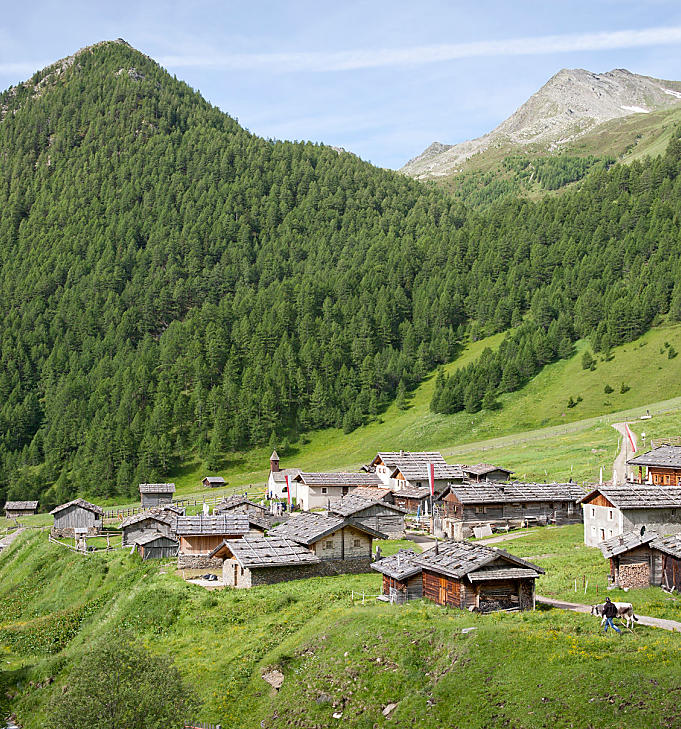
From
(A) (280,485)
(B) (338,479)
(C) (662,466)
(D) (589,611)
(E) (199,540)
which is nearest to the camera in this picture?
Result: (D) (589,611)

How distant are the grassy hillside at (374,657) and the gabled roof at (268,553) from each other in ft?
5.49

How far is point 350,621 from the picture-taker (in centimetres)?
3559

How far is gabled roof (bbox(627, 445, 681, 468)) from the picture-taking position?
66762mm

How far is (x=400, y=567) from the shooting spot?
40.3 metres

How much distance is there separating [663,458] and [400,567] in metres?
38.0

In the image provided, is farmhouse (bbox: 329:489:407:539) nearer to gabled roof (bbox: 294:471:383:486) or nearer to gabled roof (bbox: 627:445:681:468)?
gabled roof (bbox: 627:445:681:468)

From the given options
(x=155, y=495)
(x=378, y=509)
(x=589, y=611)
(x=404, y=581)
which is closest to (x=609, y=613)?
(x=589, y=611)

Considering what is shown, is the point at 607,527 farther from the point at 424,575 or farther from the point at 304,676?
the point at 304,676

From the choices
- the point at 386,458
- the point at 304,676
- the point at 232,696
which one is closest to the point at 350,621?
the point at 304,676

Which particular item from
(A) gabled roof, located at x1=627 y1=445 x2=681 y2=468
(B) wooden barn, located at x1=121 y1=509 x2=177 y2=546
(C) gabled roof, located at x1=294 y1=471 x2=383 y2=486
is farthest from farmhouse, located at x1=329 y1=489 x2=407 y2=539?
(C) gabled roof, located at x1=294 y1=471 x2=383 y2=486

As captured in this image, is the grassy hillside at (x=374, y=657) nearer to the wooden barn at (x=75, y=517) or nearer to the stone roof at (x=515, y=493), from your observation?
the stone roof at (x=515, y=493)

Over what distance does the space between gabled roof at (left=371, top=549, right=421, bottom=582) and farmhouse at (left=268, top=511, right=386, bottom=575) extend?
9745 mm

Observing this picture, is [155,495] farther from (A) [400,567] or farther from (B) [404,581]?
(B) [404,581]

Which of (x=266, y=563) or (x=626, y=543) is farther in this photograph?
(x=266, y=563)
